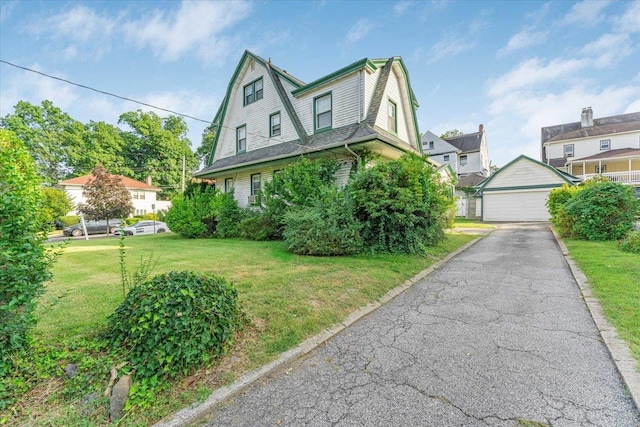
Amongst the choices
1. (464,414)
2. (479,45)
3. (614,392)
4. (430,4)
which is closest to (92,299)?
(464,414)

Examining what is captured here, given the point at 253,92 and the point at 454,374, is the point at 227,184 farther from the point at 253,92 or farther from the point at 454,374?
the point at 454,374

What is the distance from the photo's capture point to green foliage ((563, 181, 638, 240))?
30.0ft

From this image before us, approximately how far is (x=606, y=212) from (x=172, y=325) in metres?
12.9

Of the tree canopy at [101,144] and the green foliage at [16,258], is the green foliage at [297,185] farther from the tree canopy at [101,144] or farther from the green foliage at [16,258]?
the tree canopy at [101,144]

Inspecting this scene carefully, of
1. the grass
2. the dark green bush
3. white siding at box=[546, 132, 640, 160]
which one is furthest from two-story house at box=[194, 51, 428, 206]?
white siding at box=[546, 132, 640, 160]

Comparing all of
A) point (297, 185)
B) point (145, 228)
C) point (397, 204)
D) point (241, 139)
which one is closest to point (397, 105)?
point (297, 185)

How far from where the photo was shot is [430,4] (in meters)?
9.25

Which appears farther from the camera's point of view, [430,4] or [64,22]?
[430,4]

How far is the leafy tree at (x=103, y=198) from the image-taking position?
22016 mm

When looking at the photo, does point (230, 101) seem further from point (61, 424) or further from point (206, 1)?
point (61, 424)

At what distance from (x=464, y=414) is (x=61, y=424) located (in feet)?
9.56

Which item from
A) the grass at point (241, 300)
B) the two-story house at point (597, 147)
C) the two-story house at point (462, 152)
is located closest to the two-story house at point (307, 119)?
the grass at point (241, 300)

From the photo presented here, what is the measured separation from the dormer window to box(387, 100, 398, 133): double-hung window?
22.0 ft

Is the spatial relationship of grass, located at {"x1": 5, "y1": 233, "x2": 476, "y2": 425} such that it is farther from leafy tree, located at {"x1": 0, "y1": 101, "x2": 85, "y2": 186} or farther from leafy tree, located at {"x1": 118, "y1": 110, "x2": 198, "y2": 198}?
leafy tree, located at {"x1": 0, "y1": 101, "x2": 85, "y2": 186}
